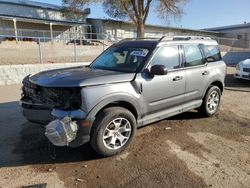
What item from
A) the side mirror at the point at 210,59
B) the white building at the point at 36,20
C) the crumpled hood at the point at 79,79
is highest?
the white building at the point at 36,20

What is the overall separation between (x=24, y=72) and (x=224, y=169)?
9.01m

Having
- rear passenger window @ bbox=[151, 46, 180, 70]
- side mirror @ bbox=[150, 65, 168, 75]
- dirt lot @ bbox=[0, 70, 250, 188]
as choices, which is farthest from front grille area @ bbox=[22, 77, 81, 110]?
rear passenger window @ bbox=[151, 46, 180, 70]

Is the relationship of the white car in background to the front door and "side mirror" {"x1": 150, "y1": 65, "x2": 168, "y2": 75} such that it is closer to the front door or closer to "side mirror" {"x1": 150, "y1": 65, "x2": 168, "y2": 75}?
the front door

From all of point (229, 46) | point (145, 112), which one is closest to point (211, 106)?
point (145, 112)

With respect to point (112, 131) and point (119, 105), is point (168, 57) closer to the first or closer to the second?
point (119, 105)

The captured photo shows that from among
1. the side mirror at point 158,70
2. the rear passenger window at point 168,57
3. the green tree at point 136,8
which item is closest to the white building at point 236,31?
the green tree at point 136,8

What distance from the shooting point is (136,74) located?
14.2ft

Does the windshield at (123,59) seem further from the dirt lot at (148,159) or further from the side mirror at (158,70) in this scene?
the dirt lot at (148,159)

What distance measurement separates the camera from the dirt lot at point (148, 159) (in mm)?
3393

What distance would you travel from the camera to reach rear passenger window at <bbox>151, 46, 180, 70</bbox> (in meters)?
4.67

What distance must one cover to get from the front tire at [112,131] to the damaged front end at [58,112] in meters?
0.23

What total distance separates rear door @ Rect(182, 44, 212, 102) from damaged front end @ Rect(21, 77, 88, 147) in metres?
2.53

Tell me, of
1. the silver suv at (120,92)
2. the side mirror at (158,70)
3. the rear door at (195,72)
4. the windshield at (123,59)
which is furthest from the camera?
the rear door at (195,72)

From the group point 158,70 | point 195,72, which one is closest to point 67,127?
point 158,70
